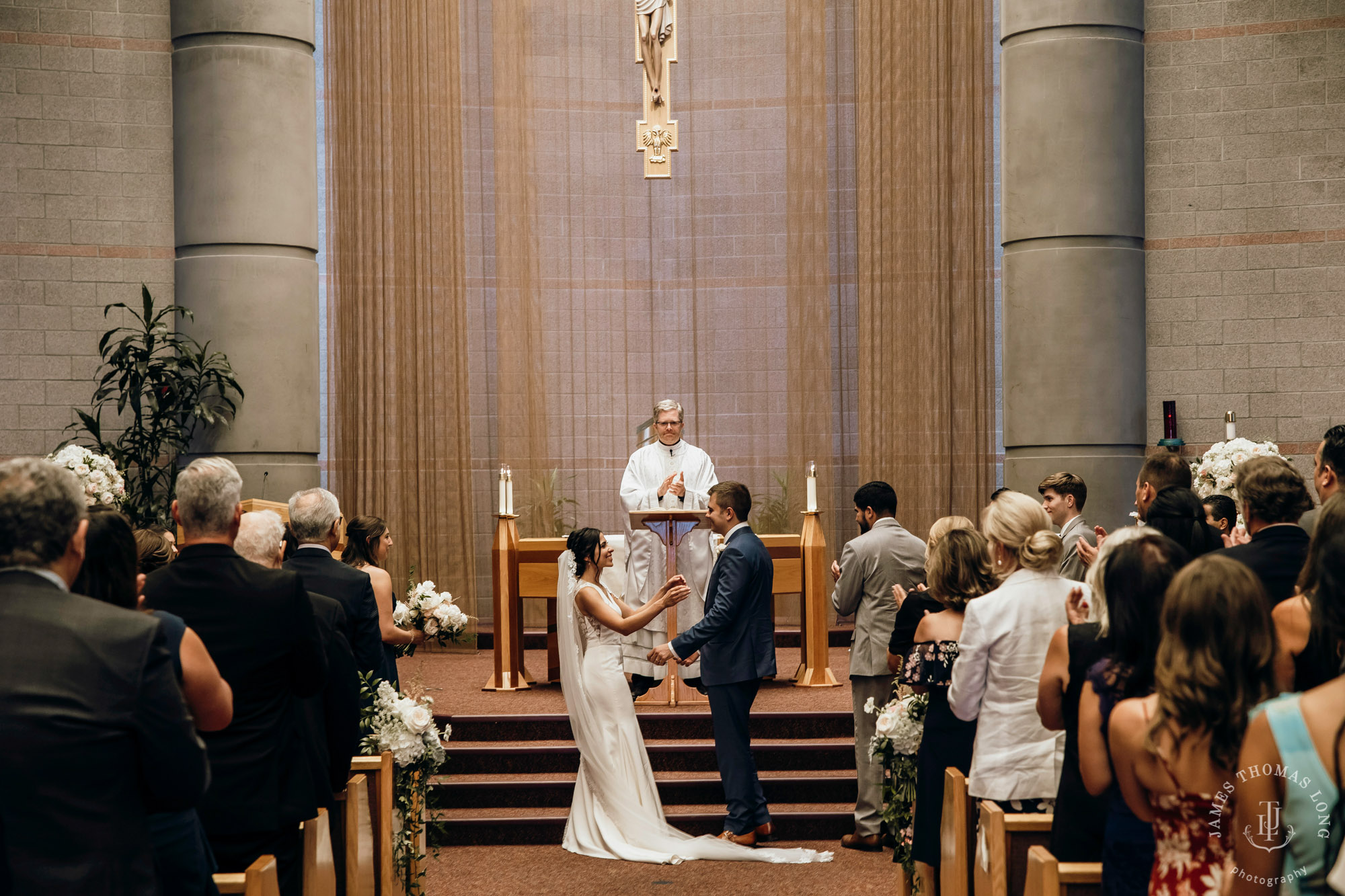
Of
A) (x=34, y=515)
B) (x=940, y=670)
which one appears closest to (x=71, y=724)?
(x=34, y=515)

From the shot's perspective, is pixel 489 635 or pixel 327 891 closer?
pixel 327 891

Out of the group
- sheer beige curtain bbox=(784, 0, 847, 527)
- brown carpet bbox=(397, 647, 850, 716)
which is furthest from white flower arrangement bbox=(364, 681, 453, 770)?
sheer beige curtain bbox=(784, 0, 847, 527)

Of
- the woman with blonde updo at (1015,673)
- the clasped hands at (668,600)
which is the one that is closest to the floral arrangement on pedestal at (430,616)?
the clasped hands at (668,600)

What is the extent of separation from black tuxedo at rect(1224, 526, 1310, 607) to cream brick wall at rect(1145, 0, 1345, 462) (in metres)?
5.40

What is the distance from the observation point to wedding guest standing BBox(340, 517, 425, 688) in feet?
17.0

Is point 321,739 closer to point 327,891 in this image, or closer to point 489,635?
point 327,891

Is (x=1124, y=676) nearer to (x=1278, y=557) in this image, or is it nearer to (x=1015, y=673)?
(x=1015, y=673)

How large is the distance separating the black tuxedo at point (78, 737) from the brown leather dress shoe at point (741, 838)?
412cm

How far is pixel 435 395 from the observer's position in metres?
9.98

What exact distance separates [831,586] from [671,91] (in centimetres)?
415

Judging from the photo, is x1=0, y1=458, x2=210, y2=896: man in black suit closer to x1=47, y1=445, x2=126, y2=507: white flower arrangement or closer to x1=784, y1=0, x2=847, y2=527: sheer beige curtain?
x1=47, y1=445, x2=126, y2=507: white flower arrangement

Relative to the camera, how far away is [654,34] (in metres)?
9.50

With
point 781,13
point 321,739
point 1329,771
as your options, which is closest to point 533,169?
point 781,13

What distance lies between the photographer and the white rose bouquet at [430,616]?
591 cm
